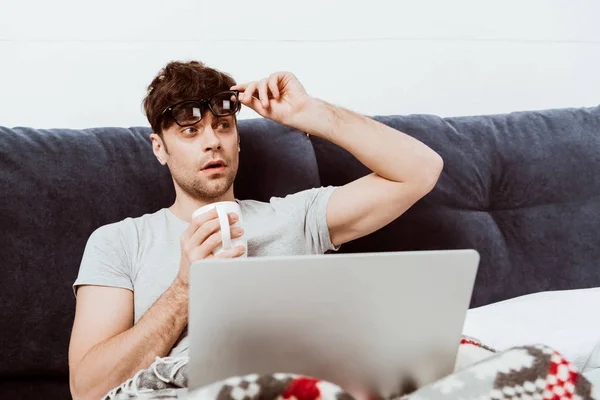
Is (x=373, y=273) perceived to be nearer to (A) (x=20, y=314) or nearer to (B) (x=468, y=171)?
(A) (x=20, y=314)

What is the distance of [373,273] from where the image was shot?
681mm

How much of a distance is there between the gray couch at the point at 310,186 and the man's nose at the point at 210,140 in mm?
132

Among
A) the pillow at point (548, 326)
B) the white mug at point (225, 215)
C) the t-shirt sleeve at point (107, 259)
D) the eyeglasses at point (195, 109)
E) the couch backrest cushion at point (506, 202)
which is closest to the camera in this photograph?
the white mug at point (225, 215)

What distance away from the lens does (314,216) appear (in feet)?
4.63

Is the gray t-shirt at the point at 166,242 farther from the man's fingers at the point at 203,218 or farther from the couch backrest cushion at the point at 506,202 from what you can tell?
the man's fingers at the point at 203,218

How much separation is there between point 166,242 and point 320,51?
803 mm

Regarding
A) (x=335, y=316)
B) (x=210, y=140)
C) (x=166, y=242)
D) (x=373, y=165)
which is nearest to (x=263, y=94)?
(x=210, y=140)

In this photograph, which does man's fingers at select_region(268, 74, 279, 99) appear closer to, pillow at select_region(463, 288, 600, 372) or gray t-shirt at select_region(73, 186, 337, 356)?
gray t-shirt at select_region(73, 186, 337, 356)

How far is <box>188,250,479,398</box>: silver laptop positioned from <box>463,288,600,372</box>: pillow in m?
0.44

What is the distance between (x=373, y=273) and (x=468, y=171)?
3.30ft

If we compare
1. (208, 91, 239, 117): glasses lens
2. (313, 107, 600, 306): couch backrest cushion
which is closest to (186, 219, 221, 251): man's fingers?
(208, 91, 239, 117): glasses lens

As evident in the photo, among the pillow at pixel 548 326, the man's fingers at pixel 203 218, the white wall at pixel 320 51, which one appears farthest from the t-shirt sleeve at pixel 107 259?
the pillow at pixel 548 326

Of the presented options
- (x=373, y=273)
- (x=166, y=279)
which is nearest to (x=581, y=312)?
(x=373, y=273)

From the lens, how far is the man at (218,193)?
1268 mm
